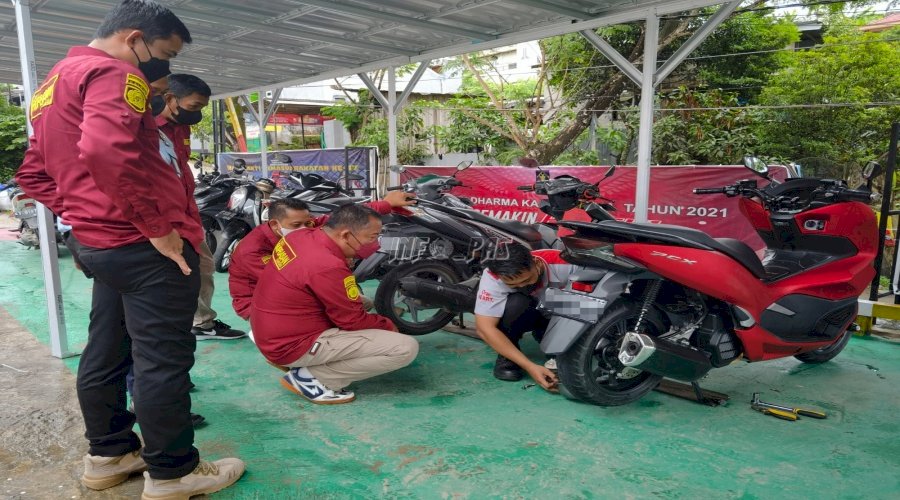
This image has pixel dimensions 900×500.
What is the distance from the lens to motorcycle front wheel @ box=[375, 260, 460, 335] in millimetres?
3938

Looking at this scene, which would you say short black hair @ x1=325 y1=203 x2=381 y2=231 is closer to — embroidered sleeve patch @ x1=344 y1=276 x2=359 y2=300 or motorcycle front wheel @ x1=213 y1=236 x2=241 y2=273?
embroidered sleeve patch @ x1=344 y1=276 x2=359 y2=300

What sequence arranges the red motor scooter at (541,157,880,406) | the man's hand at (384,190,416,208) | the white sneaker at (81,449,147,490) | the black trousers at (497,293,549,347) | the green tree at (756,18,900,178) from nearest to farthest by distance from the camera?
1. the white sneaker at (81,449,147,490)
2. the red motor scooter at (541,157,880,406)
3. the black trousers at (497,293,549,347)
4. the man's hand at (384,190,416,208)
5. the green tree at (756,18,900,178)

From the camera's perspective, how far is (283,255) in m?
2.92

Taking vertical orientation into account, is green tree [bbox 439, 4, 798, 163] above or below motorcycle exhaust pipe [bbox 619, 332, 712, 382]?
above

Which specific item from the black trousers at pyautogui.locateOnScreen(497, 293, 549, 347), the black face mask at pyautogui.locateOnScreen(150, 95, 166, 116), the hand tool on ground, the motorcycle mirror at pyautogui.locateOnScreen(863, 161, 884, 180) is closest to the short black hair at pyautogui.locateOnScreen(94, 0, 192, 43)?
the black face mask at pyautogui.locateOnScreen(150, 95, 166, 116)

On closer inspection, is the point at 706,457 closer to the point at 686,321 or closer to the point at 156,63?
the point at 686,321

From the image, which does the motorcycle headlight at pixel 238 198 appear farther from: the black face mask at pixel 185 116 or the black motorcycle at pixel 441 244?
the black face mask at pixel 185 116

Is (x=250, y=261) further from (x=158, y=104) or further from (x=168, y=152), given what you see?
(x=168, y=152)

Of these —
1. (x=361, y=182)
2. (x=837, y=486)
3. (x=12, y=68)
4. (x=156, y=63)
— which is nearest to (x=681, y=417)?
(x=837, y=486)

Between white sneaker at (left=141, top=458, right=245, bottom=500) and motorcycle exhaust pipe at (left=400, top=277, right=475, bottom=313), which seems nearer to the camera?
white sneaker at (left=141, top=458, right=245, bottom=500)

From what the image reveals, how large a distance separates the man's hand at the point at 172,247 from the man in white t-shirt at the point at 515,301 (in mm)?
1544

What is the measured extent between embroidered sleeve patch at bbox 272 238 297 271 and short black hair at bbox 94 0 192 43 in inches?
47.0

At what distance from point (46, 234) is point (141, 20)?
2.06m

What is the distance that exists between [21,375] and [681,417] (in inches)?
136
